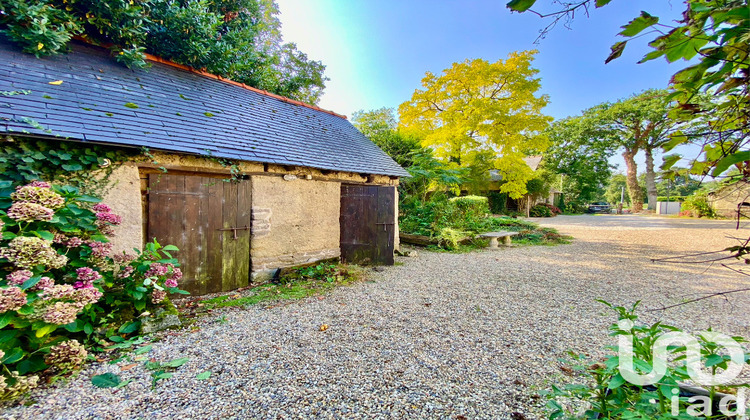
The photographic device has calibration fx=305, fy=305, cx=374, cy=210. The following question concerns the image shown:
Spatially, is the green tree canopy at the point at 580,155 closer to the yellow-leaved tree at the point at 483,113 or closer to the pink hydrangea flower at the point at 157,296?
the yellow-leaved tree at the point at 483,113

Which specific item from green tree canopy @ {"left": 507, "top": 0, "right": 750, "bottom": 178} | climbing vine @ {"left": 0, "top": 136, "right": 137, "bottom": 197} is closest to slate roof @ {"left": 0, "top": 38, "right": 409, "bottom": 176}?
climbing vine @ {"left": 0, "top": 136, "right": 137, "bottom": 197}

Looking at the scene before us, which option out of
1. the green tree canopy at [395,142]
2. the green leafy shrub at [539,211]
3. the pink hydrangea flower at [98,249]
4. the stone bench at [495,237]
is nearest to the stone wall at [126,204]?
the pink hydrangea flower at [98,249]

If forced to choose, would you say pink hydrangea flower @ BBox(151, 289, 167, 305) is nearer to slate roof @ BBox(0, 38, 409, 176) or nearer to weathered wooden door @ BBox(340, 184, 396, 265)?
slate roof @ BBox(0, 38, 409, 176)

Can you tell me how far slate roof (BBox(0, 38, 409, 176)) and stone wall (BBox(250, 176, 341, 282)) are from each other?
498 mm

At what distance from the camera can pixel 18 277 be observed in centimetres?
234

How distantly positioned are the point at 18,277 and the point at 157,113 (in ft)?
9.95

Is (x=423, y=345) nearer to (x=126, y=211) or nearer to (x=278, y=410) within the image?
(x=278, y=410)

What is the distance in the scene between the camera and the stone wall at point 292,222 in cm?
509

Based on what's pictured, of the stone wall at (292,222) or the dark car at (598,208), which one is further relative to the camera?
the dark car at (598,208)

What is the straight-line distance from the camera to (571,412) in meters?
2.13

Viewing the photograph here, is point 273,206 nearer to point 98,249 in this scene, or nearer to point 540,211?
point 98,249

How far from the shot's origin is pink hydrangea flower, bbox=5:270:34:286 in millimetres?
2330

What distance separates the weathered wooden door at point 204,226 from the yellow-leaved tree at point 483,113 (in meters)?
8.90

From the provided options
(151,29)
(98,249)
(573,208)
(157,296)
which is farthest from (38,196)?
(573,208)
